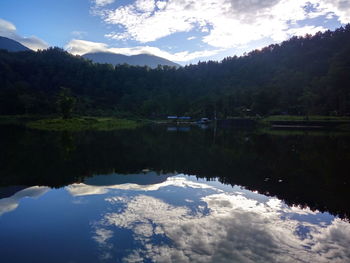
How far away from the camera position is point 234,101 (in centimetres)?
8662

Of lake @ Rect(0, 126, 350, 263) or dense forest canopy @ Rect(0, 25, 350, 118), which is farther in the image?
dense forest canopy @ Rect(0, 25, 350, 118)

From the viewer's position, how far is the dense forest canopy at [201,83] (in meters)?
72.9

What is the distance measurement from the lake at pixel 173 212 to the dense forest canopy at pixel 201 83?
55871 mm

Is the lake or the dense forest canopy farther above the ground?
the dense forest canopy

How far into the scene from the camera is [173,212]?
8180mm

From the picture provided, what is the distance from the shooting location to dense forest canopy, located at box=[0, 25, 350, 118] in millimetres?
72875

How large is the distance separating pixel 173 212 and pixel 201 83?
12666cm

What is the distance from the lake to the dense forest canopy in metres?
55.9

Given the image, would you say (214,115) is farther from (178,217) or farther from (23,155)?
(178,217)

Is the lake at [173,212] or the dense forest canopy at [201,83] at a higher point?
the dense forest canopy at [201,83]

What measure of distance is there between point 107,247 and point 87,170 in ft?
29.4

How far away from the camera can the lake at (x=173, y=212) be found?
5.88m

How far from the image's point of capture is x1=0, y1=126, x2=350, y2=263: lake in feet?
19.3

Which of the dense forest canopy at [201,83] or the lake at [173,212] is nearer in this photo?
the lake at [173,212]
